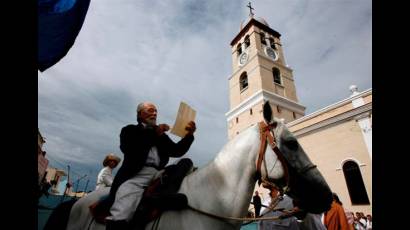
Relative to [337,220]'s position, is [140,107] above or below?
above

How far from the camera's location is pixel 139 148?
2148mm

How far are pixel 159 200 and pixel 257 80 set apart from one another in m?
22.1

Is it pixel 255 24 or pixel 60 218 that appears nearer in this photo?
pixel 60 218

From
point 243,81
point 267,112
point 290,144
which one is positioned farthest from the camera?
point 243,81

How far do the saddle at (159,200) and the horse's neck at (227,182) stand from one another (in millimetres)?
103

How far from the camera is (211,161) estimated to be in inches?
88.5

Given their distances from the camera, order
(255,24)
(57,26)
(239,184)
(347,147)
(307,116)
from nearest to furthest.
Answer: (239,184), (57,26), (347,147), (307,116), (255,24)

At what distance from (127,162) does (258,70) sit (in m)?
22.6

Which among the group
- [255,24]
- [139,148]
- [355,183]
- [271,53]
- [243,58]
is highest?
[255,24]

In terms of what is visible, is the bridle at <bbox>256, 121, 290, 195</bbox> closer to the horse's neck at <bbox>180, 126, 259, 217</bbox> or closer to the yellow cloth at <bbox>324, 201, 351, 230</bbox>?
the horse's neck at <bbox>180, 126, 259, 217</bbox>

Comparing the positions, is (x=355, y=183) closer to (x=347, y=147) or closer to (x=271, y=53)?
(x=347, y=147)

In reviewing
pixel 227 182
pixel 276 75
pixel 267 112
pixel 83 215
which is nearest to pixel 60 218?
pixel 83 215

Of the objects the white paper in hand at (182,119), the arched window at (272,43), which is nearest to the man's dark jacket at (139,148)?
the white paper in hand at (182,119)

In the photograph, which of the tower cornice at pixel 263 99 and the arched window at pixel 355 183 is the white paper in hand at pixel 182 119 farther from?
the tower cornice at pixel 263 99
